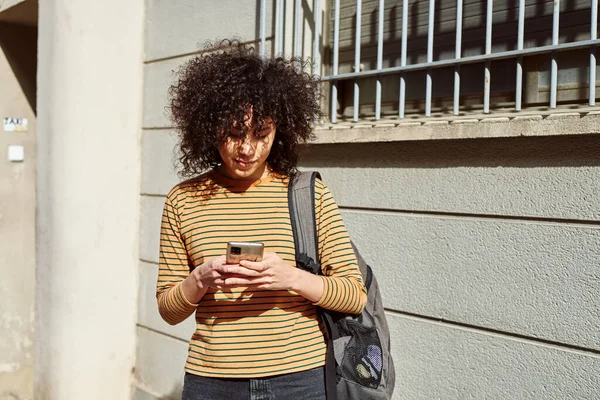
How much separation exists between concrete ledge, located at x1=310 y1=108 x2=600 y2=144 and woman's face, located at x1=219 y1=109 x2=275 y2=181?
3.58 feet

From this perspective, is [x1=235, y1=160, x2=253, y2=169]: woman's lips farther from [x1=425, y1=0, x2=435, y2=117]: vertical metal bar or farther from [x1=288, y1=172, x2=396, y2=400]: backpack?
Answer: [x1=425, y1=0, x2=435, y2=117]: vertical metal bar

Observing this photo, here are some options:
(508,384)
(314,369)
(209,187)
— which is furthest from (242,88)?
(508,384)

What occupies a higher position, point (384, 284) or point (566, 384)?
point (384, 284)

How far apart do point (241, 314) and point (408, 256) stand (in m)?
1.29

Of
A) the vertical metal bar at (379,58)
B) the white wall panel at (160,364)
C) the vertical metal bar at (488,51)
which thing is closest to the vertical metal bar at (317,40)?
the vertical metal bar at (379,58)

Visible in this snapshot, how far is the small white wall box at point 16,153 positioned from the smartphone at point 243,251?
486 cm

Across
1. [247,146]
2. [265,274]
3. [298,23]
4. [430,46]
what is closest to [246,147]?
[247,146]

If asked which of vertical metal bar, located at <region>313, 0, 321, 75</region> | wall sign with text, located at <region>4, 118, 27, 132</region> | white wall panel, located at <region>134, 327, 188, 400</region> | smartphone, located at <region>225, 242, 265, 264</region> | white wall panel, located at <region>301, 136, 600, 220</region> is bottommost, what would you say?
white wall panel, located at <region>134, 327, 188, 400</region>

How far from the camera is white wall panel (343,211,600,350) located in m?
2.47

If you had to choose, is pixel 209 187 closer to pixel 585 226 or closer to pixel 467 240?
pixel 467 240

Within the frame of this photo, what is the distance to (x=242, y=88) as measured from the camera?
2.03m

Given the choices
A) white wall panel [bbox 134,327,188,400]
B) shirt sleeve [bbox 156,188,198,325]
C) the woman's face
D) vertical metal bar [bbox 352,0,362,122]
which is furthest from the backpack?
white wall panel [bbox 134,327,188,400]

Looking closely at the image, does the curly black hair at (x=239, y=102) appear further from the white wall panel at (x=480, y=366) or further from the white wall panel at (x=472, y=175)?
the white wall panel at (x=480, y=366)

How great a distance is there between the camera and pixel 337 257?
2029mm
